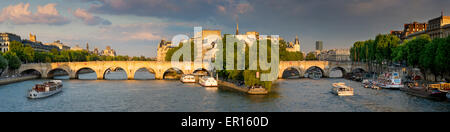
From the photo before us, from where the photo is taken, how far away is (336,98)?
3956 centimetres

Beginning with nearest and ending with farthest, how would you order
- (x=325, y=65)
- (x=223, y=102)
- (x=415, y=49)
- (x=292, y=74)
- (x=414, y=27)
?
(x=223, y=102) → (x=415, y=49) → (x=325, y=65) → (x=292, y=74) → (x=414, y=27)

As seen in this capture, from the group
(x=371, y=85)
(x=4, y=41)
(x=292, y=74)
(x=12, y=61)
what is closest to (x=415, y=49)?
(x=371, y=85)

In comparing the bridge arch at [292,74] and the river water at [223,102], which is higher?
the bridge arch at [292,74]

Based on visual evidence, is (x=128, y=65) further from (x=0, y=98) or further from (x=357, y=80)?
(x=357, y=80)

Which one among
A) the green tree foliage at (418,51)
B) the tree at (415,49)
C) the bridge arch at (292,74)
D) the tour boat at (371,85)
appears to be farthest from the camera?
the bridge arch at (292,74)

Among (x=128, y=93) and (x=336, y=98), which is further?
(x=128, y=93)

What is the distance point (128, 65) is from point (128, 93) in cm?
2871

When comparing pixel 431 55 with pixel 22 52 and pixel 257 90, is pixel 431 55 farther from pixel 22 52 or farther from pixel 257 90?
pixel 22 52

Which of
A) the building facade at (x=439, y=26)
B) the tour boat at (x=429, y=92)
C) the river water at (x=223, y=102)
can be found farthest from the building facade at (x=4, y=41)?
the building facade at (x=439, y=26)

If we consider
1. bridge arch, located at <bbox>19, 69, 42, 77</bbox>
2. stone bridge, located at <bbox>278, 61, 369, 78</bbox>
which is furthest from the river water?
stone bridge, located at <bbox>278, 61, 369, 78</bbox>

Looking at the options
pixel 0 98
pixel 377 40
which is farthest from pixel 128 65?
pixel 377 40

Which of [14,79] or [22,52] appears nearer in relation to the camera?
[14,79]

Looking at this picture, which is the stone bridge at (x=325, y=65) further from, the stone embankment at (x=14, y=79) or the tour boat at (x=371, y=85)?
the stone embankment at (x=14, y=79)
